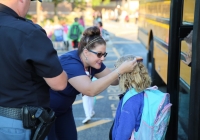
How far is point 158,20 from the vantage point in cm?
615

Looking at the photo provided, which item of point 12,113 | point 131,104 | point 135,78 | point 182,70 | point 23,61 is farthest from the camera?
point 182,70

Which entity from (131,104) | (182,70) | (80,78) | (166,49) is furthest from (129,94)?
(166,49)

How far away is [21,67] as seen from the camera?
6.26ft

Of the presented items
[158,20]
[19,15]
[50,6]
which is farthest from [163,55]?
[50,6]

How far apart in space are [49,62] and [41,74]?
0.10 m

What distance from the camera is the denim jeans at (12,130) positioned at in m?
1.97

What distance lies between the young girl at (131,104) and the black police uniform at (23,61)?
637 mm

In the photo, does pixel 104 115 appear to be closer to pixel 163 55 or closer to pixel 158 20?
pixel 163 55

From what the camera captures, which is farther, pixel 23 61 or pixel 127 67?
pixel 127 67

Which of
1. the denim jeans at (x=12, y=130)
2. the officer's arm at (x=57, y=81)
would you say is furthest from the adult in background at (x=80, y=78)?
the denim jeans at (x=12, y=130)

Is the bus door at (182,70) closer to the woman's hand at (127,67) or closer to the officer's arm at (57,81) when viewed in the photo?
the woman's hand at (127,67)

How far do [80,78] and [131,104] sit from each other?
0.51 m

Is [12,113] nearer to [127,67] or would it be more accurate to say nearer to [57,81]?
[57,81]

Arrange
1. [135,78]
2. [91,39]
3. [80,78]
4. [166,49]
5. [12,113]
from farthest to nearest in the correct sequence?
1. [166,49]
2. [91,39]
3. [80,78]
4. [135,78]
5. [12,113]
